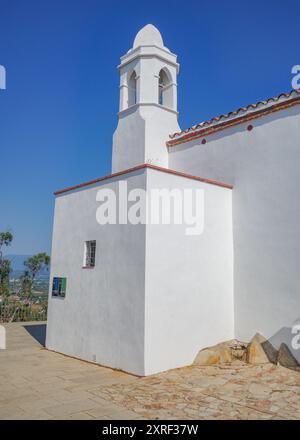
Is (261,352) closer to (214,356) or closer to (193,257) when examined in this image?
(214,356)

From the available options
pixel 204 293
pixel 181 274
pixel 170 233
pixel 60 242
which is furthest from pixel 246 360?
pixel 60 242

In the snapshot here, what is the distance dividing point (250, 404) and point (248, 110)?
7.23 metres

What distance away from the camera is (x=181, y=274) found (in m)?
8.15

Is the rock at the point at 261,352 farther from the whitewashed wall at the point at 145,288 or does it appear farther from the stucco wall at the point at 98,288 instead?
the stucco wall at the point at 98,288

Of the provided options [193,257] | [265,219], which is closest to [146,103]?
[265,219]

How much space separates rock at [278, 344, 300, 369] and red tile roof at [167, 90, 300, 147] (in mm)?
5795

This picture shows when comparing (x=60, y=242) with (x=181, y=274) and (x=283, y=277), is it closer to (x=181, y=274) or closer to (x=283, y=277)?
(x=181, y=274)

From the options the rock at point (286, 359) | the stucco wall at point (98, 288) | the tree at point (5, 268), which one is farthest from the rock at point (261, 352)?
the tree at point (5, 268)

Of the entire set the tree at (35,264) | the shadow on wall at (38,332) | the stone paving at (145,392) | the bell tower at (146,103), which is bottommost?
the shadow on wall at (38,332)

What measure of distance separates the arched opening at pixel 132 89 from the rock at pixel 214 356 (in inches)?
335

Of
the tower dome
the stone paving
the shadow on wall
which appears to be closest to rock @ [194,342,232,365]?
the stone paving

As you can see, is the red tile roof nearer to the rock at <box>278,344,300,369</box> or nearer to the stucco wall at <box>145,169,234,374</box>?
the stucco wall at <box>145,169,234,374</box>

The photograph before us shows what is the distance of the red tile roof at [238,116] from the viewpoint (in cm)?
881
